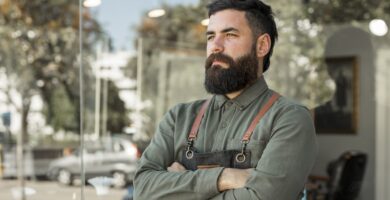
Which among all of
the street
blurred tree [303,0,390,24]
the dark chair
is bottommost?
the street

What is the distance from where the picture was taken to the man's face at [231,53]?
2.03m

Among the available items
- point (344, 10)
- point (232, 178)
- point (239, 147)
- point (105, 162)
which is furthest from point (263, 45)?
point (105, 162)

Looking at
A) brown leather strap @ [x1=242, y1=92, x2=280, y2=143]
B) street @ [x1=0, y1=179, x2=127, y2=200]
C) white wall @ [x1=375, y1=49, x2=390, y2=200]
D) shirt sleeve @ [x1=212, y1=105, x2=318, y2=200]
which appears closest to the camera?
shirt sleeve @ [x1=212, y1=105, x2=318, y2=200]

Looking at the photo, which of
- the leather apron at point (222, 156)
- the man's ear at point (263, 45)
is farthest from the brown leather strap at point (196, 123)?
the man's ear at point (263, 45)

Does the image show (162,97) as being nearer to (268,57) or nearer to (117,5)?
(117,5)

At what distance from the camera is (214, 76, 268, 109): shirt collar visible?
6.74ft

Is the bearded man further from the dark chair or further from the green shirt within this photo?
the dark chair

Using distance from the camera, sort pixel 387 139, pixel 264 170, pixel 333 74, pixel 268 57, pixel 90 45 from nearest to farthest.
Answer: pixel 264 170 < pixel 268 57 < pixel 387 139 < pixel 333 74 < pixel 90 45

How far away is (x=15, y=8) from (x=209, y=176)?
7702 mm

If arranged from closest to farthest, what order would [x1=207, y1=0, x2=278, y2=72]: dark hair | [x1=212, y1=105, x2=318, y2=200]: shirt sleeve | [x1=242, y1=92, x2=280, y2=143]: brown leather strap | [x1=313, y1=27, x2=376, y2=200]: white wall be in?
[x1=212, y1=105, x2=318, y2=200]: shirt sleeve → [x1=242, y1=92, x2=280, y2=143]: brown leather strap → [x1=207, y1=0, x2=278, y2=72]: dark hair → [x1=313, y1=27, x2=376, y2=200]: white wall

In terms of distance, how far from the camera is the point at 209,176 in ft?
6.29

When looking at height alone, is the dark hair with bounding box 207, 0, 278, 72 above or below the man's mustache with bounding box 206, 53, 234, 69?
above

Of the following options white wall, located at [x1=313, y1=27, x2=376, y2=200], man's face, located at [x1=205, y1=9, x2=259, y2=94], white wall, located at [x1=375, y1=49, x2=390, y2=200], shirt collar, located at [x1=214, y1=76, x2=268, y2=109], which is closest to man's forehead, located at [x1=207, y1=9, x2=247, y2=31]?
man's face, located at [x1=205, y1=9, x2=259, y2=94]

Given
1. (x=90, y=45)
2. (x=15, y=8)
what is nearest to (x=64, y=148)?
(x=90, y=45)
